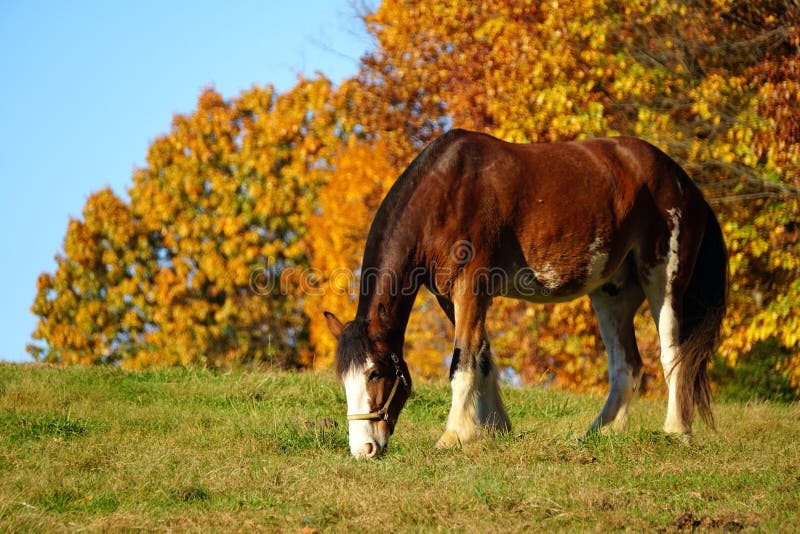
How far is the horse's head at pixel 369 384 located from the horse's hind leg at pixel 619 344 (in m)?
1.93

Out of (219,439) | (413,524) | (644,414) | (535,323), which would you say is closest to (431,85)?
(535,323)

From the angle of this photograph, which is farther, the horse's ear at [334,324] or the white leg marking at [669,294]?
the white leg marking at [669,294]

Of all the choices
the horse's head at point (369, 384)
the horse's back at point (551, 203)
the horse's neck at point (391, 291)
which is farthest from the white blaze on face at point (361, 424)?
the horse's back at point (551, 203)

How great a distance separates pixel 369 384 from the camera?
6.54 meters

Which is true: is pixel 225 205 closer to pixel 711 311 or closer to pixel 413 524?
pixel 711 311

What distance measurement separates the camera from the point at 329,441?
6949mm

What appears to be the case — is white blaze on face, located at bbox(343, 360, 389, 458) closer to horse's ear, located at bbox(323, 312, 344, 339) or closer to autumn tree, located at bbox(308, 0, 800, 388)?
horse's ear, located at bbox(323, 312, 344, 339)

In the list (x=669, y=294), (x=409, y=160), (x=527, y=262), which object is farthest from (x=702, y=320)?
(x=409, y=160)

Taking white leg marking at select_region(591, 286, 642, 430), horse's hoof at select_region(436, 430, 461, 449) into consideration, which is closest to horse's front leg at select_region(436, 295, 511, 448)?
horse's hoof at select_region(436, 430, 461, 449)

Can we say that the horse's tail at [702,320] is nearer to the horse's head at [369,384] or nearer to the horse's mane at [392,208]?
the horse's head at [369,384]

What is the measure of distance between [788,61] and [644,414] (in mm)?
6224

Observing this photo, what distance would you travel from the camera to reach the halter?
6461 mm

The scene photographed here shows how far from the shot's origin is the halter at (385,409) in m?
6.46

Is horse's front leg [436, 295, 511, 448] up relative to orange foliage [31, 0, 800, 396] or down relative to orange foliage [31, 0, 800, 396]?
down
